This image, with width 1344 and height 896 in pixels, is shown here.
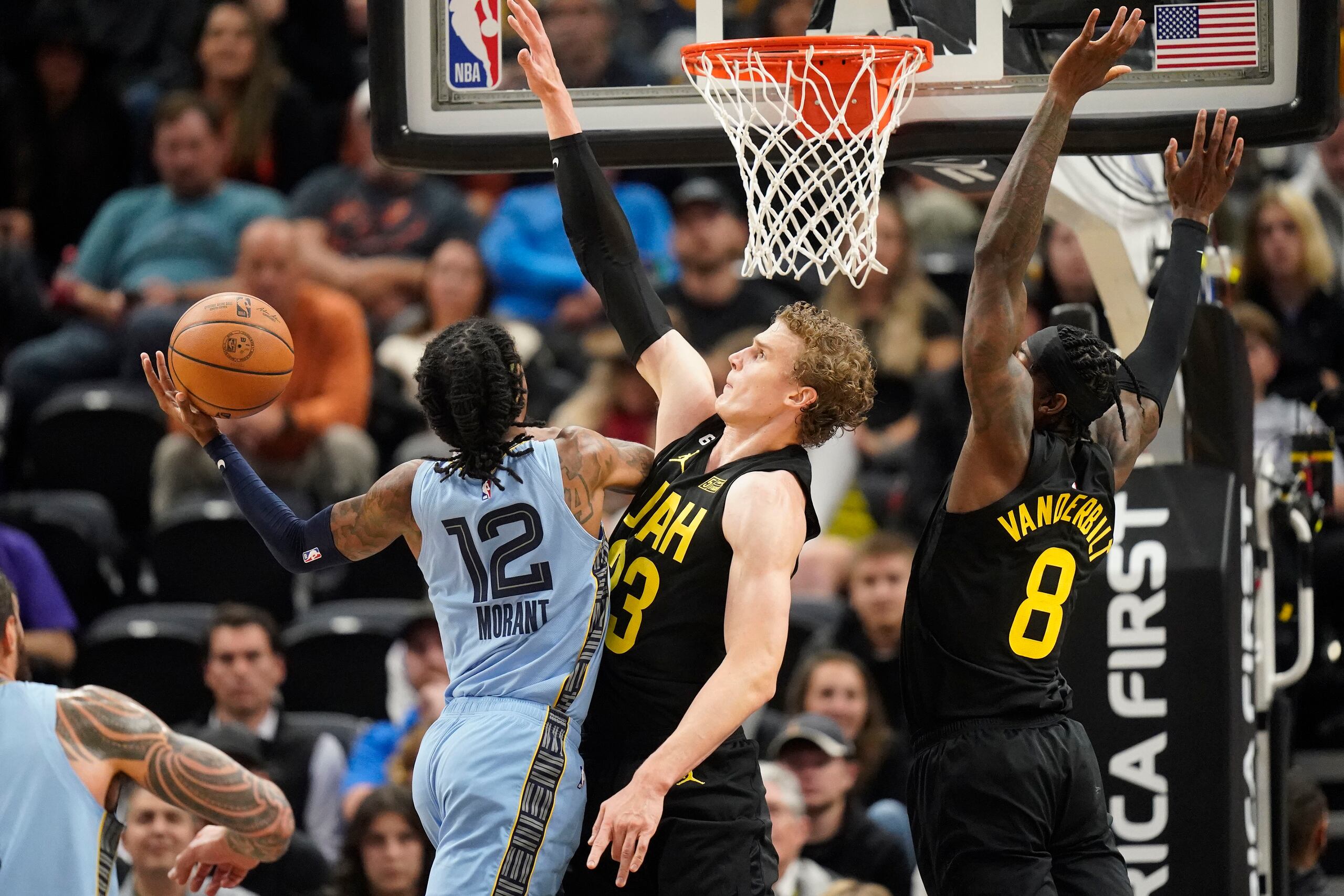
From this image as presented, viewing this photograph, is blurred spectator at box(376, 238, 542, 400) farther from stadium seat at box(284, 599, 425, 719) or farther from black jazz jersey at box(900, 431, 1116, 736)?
black jazz jersey at box(900, 431, 1116, 736)

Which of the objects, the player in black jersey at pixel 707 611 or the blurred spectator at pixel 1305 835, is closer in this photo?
the player in black jersey at pixel 707 611

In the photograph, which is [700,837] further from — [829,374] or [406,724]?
[406,724]

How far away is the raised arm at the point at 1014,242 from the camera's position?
4.43 metres

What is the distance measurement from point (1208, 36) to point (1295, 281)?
434cm

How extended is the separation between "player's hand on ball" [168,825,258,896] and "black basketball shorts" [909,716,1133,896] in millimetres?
1812

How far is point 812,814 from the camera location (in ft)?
23.3

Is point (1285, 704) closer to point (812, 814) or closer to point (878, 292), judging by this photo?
point (812, 814)

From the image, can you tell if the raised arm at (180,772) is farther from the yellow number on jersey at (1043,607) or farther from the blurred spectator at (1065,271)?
the blurred spectator at (1065,271)

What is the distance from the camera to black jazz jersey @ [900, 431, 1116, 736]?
182 inches

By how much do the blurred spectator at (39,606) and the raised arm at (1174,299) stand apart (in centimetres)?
543

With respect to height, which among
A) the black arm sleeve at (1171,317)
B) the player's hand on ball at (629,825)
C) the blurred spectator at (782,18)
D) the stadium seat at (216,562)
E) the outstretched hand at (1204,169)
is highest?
the blurred spectator at (782,18)

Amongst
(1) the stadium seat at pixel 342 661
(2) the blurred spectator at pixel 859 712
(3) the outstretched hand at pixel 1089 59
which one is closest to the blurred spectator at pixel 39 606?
(1) the stadium seat at pixel 342 661

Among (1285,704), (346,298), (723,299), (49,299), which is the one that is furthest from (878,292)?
(49,299)

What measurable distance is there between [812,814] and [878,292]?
323 cm
